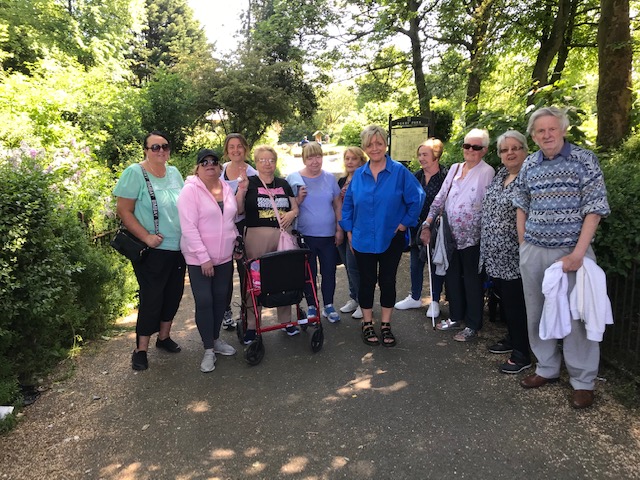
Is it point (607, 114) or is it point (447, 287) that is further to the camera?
point (607, 114)

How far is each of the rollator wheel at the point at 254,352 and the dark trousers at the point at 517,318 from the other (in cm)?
221

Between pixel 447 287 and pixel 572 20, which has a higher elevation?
pixel 572 20

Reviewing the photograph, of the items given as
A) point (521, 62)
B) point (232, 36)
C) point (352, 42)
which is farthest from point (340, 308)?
point (232, 36)

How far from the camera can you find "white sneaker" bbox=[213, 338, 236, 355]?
4141 millimetres

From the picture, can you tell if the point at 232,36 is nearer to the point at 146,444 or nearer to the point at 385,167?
the point at 385,167

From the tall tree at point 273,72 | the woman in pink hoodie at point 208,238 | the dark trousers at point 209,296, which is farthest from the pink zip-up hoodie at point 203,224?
the tall tree at point 273,72

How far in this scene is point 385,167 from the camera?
3969 millimetres

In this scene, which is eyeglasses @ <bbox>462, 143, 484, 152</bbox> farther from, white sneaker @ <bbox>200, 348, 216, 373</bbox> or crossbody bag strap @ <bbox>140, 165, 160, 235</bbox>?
white sneaker @ <bbox>200, 348, 216, 373</bbox>

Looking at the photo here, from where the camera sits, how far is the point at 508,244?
11.7 feet

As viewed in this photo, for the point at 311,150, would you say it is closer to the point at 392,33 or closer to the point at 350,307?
the point at 350,307

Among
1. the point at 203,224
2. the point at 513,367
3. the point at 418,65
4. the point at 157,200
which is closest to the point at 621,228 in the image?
the point at 513,367

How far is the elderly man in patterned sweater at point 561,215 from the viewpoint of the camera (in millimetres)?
2887

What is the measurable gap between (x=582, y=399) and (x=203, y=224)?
10.4ft

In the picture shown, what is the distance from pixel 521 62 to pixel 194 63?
11.9m
